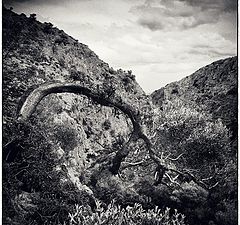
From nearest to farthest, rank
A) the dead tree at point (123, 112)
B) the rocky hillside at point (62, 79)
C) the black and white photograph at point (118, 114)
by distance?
the black and white photograph at point (118, 114) → the rocky hillside at point (62, 79) → the dead tree at point (123, 112)

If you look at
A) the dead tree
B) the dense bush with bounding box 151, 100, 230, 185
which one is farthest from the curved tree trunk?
the dense bush with bounding box 151, 100, 230, 185

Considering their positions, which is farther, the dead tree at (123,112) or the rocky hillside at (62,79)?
the dead tree at (123,112)

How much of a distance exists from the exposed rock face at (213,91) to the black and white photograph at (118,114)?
26 millimetres

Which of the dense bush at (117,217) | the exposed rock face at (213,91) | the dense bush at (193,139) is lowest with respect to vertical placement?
the dense bush at (117,217)

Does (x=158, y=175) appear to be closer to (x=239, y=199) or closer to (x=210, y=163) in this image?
(x=210, y=163)

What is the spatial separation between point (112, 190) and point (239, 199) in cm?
190

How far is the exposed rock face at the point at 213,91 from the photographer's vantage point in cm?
546

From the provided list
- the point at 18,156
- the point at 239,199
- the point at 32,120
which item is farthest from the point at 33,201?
the point at 239,199

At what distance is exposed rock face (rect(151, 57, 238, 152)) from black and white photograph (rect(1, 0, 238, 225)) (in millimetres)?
26

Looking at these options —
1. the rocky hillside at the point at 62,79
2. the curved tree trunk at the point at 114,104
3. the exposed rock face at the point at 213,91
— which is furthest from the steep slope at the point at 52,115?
the exposed rock face at the point at 213,91

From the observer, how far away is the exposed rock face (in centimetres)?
546

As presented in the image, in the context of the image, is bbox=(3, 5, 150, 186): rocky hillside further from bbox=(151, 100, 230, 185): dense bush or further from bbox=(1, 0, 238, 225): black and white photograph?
bbox=(151, 100, 230, 185): dense bush

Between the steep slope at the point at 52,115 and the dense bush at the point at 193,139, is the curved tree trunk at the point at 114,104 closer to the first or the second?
the steep slope at the point at 52,115

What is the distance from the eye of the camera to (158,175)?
5.66m
